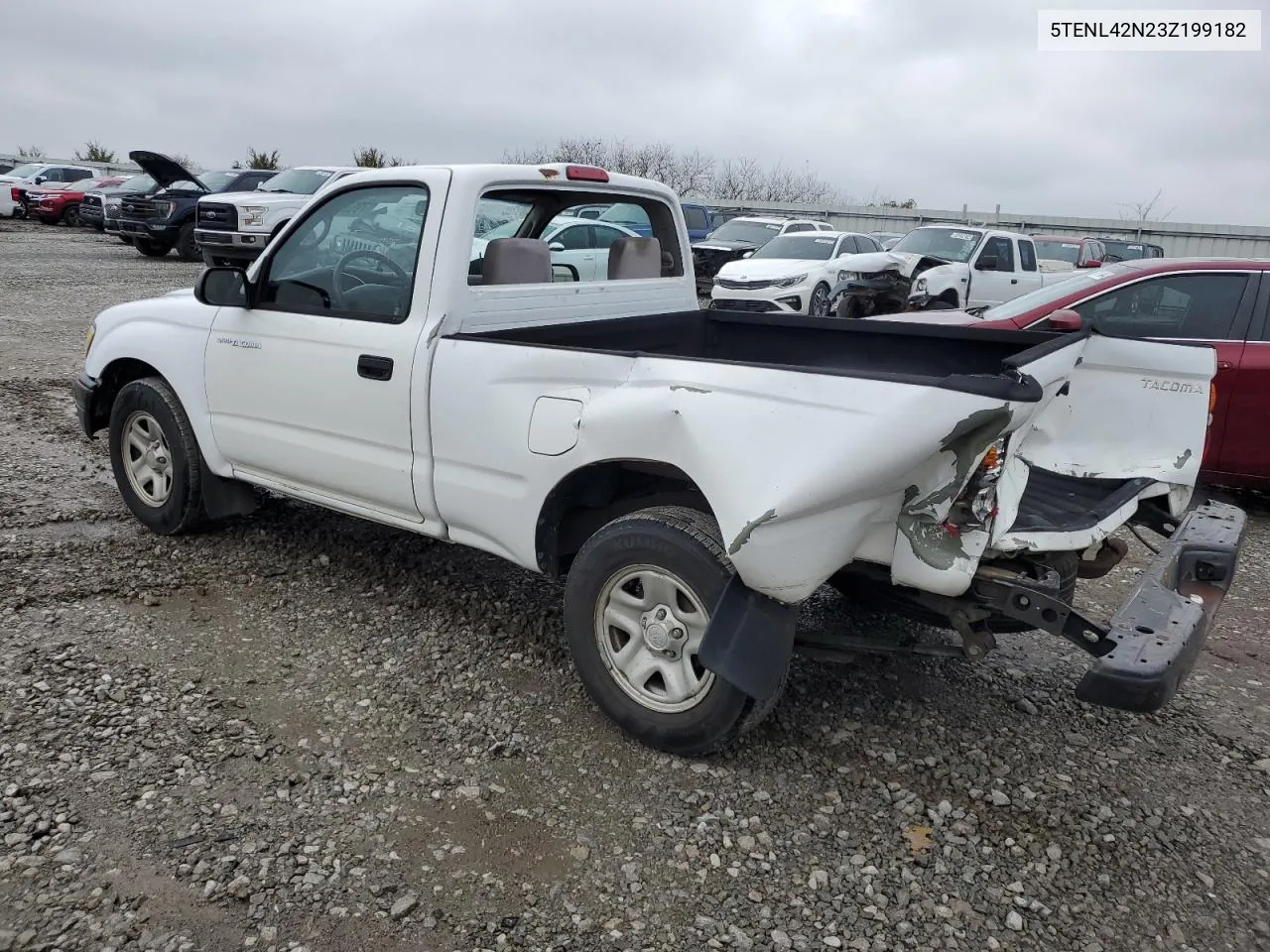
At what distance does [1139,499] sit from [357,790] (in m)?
2.95

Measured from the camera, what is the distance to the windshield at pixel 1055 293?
6648 mm

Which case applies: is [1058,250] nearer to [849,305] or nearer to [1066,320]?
[849,305]

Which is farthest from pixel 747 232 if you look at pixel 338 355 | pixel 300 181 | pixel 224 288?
pixel 338 355

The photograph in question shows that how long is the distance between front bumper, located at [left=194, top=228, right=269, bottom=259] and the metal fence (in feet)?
50.5

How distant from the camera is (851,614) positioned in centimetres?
448

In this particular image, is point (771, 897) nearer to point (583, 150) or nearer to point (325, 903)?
point (325, 903)

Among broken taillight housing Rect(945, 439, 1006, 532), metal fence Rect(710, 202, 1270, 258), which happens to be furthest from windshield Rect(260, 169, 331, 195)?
broken taillight housing Rect(945, 439, 1006, 532)

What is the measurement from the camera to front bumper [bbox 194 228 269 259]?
54.4 ft

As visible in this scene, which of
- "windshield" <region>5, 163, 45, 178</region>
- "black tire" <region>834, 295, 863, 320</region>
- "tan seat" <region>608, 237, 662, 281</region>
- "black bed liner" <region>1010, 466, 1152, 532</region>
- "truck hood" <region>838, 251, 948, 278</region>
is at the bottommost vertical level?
"black tire" <region>834, 295, 863, 320</region>

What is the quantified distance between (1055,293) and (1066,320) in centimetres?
87

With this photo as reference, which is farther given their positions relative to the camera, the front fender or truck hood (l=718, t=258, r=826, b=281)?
truck hood (l=718, t=258, r=826, b=281)

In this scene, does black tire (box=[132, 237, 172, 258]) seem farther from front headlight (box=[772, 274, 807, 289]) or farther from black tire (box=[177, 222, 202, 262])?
front headlight (box=[772, 274, 807, 289])

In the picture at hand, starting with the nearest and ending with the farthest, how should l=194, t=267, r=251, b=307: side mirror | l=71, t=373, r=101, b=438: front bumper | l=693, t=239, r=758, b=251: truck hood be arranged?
l=194, t=267, r=251, b=307: side mirror < l=71, t=373, r=101, b=438: front bumper < l=693, t=239, r=758, b=251: truck hood

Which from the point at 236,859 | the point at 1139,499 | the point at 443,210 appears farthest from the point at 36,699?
the point at 1139,499
